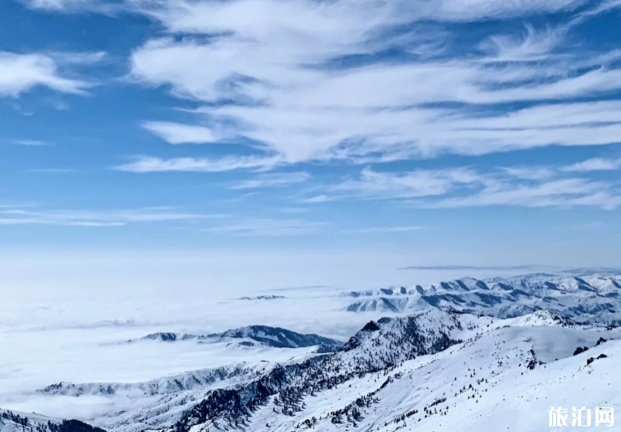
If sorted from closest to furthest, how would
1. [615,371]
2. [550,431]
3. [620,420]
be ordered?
[620,420] < [550,431] < [615,371]

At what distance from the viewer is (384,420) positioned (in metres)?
192

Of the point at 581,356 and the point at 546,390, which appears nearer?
the point at 546,390

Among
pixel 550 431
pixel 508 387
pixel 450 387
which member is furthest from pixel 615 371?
pixel 450 387

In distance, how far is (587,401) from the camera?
247ft

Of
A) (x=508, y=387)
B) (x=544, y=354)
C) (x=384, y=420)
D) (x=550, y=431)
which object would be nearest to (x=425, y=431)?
(x=508, y=387)

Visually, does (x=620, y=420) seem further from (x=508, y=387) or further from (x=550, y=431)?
(x=508, y=387)

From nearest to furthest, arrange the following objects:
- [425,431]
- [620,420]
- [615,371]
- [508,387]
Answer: [620,420]
[615,371]
[425,431]
[508,387]

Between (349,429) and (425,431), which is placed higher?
(425,431)

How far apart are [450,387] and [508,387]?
3157 inches

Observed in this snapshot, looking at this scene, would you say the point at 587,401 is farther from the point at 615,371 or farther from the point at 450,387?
the point at 450,387

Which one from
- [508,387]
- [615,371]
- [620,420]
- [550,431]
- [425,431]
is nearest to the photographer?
[620,420]

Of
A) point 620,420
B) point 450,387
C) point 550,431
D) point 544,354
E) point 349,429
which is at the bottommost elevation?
point 349,429

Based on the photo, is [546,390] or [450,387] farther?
[450,387]

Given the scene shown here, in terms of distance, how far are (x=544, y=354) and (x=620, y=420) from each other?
14800 centimetres
